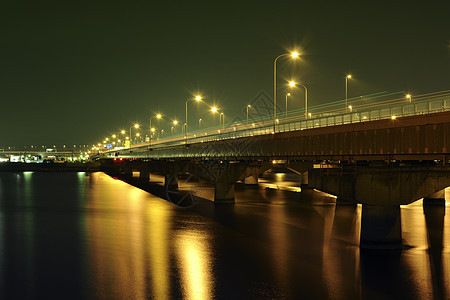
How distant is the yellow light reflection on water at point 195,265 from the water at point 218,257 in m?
0.07

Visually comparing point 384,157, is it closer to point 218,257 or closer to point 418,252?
point 418,252

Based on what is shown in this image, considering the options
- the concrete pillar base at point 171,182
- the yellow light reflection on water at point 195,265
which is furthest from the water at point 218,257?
the concrete pillar base at point 171,182

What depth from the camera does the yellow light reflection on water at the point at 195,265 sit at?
82.6ft

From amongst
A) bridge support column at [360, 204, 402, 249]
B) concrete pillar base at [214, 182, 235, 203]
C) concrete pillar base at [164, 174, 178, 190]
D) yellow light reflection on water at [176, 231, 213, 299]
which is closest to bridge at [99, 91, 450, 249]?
bridge support column at [360, 204, 402, 249]

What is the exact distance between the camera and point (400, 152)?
28.7 meters

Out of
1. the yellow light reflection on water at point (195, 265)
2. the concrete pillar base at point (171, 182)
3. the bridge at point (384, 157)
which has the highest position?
the bridge at point (384, 157)

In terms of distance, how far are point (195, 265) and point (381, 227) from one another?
42.0 feet

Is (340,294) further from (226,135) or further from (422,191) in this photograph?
(226,135)

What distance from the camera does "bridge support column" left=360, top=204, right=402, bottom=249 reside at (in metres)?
30.8

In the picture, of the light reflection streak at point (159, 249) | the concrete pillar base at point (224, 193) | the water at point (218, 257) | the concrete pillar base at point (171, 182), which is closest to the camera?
the water at point (218, 257)

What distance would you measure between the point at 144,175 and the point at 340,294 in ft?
419

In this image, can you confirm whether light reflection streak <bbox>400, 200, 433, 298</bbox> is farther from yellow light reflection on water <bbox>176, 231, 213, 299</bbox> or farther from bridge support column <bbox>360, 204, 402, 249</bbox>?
yellow light reflection on water <bbox>176, 231, 213, 299</bbox>

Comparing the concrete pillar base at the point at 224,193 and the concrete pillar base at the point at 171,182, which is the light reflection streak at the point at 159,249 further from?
the concrete pillar base at the point at 171,182

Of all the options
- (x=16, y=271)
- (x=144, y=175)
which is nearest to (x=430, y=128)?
(x=16, y=271)
